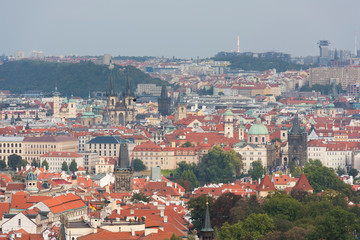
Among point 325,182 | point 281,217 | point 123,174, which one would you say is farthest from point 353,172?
point 281,217

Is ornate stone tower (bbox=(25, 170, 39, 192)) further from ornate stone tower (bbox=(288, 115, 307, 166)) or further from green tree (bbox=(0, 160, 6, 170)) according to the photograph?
ornate stone tower (bbox=(288, 115, 307, 166))

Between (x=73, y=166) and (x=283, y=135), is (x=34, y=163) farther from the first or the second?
(x=283, y=135)

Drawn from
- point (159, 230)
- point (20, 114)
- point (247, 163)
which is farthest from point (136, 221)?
point (20, 114)

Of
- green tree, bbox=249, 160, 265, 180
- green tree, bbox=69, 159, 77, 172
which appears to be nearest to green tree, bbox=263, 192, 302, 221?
green tree, bbox=249, 160, 265, 180

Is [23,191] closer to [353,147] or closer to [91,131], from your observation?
[353,147]

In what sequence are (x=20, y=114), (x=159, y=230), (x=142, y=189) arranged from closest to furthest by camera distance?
1. (x=159, y=230)
2. (x=142, y=189)
3. (x=20, y=114)

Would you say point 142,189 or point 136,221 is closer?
point 136,221
